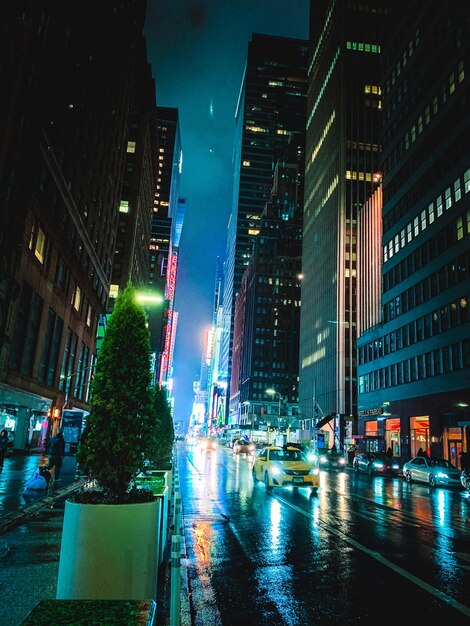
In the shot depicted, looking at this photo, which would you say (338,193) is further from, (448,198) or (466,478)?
(466,478)

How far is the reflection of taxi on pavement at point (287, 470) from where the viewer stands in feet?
63.5

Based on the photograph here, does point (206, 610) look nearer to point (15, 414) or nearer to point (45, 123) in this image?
point (15, 414)

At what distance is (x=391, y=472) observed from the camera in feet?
112

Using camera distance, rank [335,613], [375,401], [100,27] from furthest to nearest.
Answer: [375,401], [100,27], [335,613]

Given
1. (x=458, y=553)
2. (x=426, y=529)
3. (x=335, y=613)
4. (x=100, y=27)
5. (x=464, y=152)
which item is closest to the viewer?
(x=335, y=613)

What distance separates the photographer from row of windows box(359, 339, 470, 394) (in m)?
40.2

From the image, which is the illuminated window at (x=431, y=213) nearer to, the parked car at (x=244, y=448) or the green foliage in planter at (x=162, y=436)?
the green foliage in planter at (x=162, y=436)

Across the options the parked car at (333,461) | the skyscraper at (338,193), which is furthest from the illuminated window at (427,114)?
the skyscraper at (338,193)

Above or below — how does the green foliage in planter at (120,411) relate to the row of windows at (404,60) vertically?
below

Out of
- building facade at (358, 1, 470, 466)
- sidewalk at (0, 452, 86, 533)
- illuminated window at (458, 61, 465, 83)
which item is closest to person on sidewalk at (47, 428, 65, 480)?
sidewalk at (0, 452, 86, 533)

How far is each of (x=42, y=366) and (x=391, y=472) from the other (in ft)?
97.6

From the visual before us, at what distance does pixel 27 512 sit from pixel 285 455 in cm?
1189

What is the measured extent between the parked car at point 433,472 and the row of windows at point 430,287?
58.2 ft

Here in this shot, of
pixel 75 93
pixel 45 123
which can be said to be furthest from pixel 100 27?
pixel 45 123
